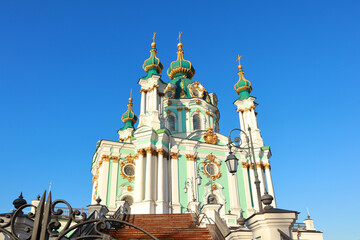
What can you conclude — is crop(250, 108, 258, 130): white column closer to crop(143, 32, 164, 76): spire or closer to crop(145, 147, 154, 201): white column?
crop(143, 32, 164, 76): spire

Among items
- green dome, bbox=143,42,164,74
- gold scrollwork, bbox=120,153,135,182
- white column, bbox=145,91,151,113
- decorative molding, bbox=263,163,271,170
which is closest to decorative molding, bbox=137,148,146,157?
gold scrollwork, bbox=120,153,135,182

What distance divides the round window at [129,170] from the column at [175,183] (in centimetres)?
381

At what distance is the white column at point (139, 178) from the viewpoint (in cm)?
2438

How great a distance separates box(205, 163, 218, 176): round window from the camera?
2868 centimetres

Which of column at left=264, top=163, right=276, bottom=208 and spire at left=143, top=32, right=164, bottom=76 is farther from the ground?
spire at left=143, top=32, right=164, bottom=76

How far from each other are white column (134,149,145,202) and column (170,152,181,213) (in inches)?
111

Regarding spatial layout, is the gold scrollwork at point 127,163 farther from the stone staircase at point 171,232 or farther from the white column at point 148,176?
the stone staircase at point 171,232

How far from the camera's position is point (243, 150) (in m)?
31.0

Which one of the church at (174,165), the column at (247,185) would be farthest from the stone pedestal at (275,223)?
the column at (247,185)

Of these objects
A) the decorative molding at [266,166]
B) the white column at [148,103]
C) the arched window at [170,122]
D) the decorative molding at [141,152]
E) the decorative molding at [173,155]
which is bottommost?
the decorative molding at [141,152]

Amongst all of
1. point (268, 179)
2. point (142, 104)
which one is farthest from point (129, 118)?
point (268, 179)

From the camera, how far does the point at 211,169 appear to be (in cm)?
2891

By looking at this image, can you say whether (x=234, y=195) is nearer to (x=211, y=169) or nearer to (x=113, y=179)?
(x=211, y=169)

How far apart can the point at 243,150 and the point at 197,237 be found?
20786 mm
